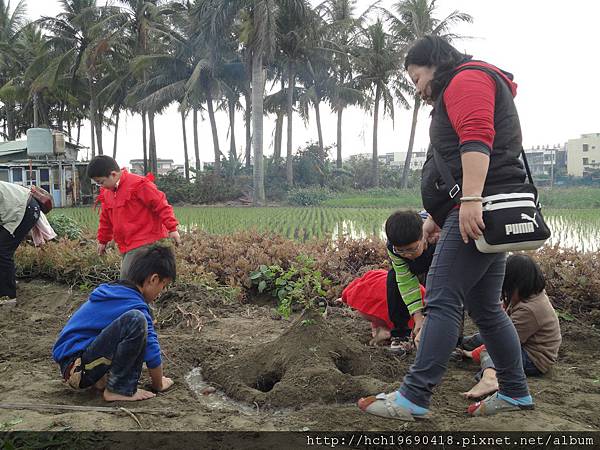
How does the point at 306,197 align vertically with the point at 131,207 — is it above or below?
below

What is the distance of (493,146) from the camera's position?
2.23m

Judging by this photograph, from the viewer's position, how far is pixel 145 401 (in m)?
2.60

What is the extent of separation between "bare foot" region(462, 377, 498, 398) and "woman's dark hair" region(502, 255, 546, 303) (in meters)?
0.53

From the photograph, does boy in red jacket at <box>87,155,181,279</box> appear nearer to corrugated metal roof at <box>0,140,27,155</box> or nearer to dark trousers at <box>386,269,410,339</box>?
dark trousers at <box>386,269,410,339</box>

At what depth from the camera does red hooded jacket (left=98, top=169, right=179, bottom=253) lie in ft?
14.2

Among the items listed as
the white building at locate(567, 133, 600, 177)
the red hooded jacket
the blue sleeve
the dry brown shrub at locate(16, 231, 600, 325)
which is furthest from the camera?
the white building at locate(567, 133, 600, 177)

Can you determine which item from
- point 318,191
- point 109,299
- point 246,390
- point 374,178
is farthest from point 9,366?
point 374,178

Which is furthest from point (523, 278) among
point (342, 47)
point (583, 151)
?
point (583, 151)

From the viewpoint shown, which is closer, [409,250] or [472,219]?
[472,219]

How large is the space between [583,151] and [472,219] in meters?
59.6

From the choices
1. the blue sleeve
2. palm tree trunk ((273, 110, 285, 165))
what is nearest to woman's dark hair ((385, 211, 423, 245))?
the blue sleeve

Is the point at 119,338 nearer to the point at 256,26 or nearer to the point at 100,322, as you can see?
the point at 100,322

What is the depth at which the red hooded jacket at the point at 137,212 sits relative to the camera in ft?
14.2

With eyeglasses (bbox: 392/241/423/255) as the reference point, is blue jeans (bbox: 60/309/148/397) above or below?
below
